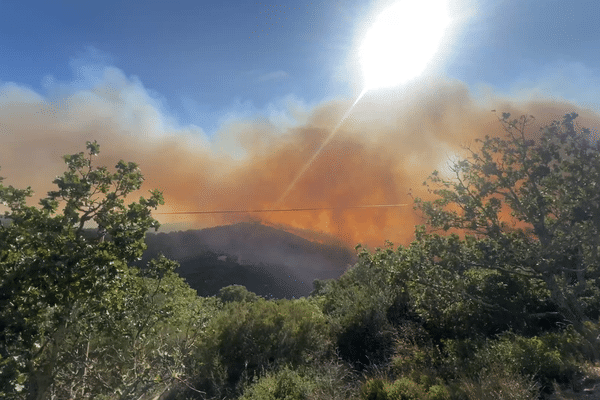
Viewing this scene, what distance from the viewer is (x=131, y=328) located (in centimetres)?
1119

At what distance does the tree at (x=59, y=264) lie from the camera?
7.60m

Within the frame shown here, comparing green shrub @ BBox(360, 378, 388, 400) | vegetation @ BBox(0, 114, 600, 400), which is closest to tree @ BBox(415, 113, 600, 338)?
vegetation @ BBox(0, 114, 600, 400)

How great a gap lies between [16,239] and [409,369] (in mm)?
15831

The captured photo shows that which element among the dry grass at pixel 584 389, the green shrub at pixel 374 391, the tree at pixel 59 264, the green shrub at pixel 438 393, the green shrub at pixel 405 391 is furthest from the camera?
the green shrub at pixel 374 391

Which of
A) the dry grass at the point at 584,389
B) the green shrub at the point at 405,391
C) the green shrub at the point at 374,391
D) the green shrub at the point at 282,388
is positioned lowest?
the green shrub at the point at 282,388

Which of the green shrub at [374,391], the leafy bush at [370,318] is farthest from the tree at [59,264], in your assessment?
the leafy bush at [370,318]

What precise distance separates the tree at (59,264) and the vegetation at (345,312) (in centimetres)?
4

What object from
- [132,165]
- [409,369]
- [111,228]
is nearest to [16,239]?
[111,228]

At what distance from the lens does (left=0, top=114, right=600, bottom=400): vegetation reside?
8.53 m

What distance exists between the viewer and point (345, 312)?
22.4 metres

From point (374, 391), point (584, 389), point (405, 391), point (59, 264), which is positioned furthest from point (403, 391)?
point (59, 264)

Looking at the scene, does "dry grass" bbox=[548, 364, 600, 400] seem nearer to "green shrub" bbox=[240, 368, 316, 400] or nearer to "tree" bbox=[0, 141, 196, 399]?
"green shrub" bbox=[240, 368, 316, 400]

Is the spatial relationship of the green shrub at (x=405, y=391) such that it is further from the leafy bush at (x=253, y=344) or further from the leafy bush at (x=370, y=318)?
the leafy bush at (x=253, y=344)

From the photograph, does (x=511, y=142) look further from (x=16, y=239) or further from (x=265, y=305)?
(x=16, y=239)
